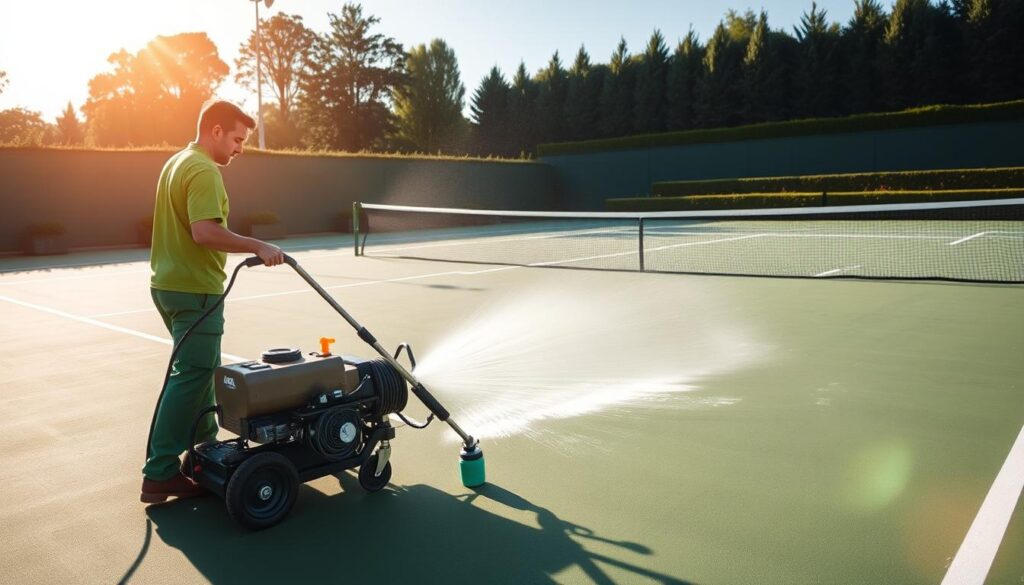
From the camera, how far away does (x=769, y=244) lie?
17.1m

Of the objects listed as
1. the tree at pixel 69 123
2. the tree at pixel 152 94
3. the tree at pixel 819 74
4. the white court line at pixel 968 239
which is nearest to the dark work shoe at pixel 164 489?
the white court line at pixel 968 239

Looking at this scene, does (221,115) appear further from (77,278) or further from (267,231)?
(267,231)

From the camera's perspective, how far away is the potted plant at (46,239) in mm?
18422

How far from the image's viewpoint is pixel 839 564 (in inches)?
114

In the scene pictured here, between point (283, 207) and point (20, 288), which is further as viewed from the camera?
point (283, 207)

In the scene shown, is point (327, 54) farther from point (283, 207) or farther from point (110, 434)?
point (110, 434)

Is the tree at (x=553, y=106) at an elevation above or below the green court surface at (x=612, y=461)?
above

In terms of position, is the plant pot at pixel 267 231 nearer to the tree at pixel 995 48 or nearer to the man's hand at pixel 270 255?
the man's hand at pixel 270 255

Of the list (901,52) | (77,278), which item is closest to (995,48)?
(901,52)

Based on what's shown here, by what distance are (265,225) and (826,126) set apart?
22728mm

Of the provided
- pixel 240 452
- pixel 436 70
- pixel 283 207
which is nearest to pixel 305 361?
pixel 240 452

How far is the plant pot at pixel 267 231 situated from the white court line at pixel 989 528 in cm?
2114

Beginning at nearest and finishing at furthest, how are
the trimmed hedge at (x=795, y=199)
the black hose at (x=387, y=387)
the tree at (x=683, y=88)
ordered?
the black hose at (x=387, y=387), the trimmed hedge at (x=795, y=199), the tree at (x=683, y=88)

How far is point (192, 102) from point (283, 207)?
38952 millimetres
